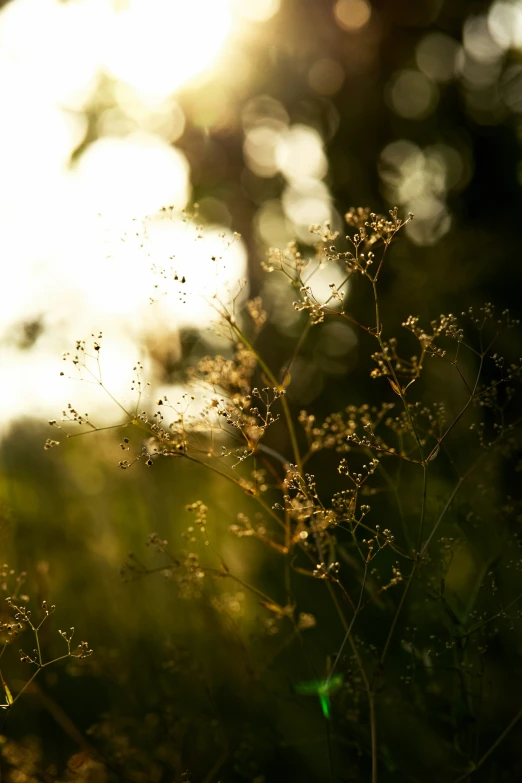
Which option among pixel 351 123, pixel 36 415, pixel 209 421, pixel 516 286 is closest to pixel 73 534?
pixel 36 415

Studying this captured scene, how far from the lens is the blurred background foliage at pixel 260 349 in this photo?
8.65ft

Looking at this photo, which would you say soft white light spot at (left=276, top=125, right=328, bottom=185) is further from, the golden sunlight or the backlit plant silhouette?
the backlit plant silhouette

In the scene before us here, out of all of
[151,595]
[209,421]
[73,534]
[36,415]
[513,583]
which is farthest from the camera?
[151,595]

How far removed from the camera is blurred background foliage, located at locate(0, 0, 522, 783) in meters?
2.64

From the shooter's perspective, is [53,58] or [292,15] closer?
[53,58]

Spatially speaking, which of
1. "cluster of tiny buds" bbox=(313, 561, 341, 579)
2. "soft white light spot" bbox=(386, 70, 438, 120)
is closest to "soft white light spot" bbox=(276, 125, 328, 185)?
"soft white light spot" bbox=(386, 70, 438, 120)

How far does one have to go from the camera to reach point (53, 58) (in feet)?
14.5

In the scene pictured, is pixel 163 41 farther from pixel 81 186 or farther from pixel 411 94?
pixel 411 94

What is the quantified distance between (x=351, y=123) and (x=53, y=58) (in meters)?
3.54

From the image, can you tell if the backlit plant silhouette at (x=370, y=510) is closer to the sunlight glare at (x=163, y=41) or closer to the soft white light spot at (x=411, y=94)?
the sunlight glare at (x=163, y=41)

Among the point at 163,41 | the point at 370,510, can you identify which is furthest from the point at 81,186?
the point at 370,510

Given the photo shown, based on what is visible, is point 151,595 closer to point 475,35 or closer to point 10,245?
point 10,245

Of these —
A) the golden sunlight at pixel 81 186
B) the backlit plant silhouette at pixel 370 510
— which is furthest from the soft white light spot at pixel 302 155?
the backlit plant silhouette at pixel 370 510

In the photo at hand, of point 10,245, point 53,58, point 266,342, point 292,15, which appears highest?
point 292,15
